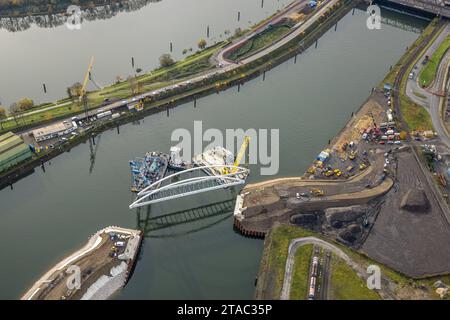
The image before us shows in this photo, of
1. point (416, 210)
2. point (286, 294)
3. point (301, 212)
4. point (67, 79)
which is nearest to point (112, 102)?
point (67, 79)

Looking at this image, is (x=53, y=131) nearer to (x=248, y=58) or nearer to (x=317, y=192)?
(x=248, y=58)

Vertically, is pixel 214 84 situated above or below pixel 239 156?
above

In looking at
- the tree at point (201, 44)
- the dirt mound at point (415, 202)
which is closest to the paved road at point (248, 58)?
the tree at point (201, 44)

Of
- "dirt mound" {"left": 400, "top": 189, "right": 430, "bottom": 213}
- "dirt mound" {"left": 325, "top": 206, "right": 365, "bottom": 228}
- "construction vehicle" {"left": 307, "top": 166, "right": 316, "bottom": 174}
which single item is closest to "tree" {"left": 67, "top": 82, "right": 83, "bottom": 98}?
"construction vehicle" {"left": 307, "top": 166, "right": 316, "bottom": 174}

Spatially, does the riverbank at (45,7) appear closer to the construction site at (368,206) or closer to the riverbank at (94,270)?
the construction site at (368,206)

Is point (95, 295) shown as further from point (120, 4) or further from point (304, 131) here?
point (120, 4)

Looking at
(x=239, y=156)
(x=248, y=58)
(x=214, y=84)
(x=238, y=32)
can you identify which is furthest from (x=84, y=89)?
(x=238, y=32)
